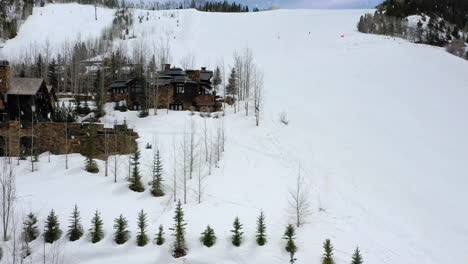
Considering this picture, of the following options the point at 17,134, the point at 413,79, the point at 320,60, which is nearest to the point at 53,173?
the point at 17,134

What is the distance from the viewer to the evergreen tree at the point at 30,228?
1754 cm

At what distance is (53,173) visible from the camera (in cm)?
2419

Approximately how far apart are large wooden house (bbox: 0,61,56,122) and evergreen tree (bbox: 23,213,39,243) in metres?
15.9

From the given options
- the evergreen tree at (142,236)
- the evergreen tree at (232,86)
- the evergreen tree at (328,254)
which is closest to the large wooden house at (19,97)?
the evergreen tree at (142,236)

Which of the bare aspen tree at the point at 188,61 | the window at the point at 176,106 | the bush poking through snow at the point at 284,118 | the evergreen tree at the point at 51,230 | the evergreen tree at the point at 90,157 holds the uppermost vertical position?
the bare aspen tree at the point at 188,61

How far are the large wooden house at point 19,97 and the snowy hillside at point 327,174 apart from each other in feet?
28.1

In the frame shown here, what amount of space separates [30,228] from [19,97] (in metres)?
19.6

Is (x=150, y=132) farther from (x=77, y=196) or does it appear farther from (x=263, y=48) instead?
(x=263, y=48)

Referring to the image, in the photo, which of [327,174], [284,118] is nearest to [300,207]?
[327,174]

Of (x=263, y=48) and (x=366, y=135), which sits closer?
(x=366, y=135)

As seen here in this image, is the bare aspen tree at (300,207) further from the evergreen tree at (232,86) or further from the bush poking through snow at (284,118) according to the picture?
the evergreen tree at (232,86)

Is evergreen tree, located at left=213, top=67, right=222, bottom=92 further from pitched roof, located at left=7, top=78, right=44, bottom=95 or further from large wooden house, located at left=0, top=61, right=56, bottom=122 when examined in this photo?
pitched roof, located at left=7, top=78, right=44, bottom=95

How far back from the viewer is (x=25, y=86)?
33250 mm

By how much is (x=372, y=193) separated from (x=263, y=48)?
62816 millimetres
